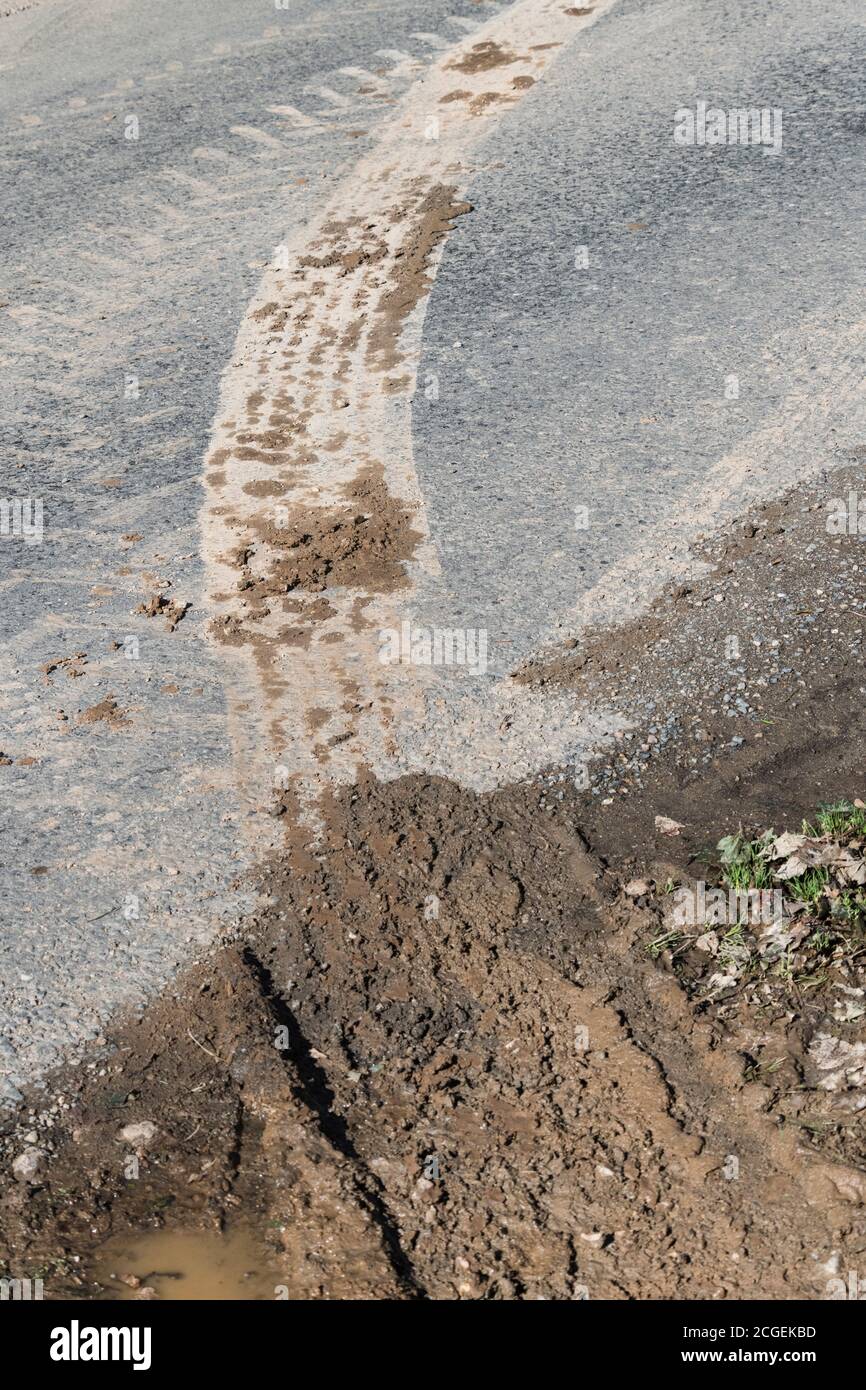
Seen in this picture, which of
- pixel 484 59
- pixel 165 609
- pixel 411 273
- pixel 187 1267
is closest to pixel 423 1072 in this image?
pixel 187 1267

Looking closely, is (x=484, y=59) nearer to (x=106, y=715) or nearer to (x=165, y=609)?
(x=165, y=609)

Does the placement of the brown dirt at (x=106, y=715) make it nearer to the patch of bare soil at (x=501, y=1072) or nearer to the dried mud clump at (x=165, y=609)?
the dried mud clump at (x=165, y=609)

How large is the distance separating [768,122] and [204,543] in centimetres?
568

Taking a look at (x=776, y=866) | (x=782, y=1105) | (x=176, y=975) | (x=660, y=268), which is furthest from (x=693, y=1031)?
(x=660, y=268)

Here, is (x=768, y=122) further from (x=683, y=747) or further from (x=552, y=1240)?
(x=552, y=1240)
